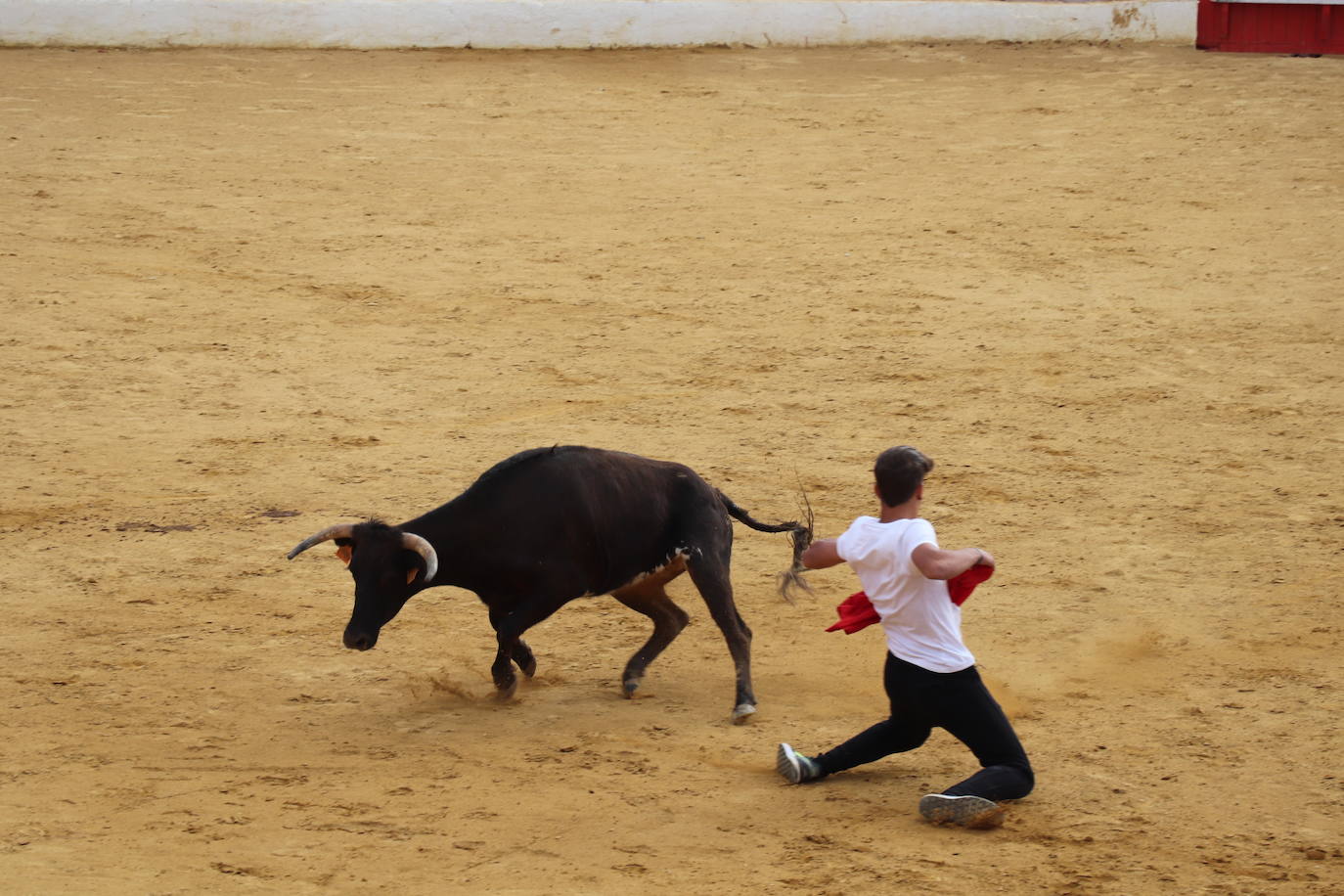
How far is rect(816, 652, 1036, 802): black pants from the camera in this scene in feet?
18.4

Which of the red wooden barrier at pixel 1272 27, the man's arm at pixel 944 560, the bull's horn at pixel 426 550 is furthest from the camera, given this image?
the red wooden barrier at pixel 1272 27

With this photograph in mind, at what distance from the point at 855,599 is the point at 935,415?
4.83 metres

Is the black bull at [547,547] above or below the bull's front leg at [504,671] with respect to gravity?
above

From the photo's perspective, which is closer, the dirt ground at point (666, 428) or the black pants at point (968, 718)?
the black pants at point (968, 718)

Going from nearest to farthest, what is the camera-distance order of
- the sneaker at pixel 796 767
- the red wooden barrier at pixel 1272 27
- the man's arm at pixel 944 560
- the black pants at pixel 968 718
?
1. the man's arm at pixel 944 560
2. the black pants at pixel 968 718
3. the sneaker at pixel 796 767
4. the red wooden barrier at pixel 1272 27

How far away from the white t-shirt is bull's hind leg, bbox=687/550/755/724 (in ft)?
4.13

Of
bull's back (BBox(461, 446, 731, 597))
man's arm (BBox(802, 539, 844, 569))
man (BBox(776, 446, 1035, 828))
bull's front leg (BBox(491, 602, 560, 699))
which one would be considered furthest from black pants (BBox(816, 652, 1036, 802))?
bull's front leg (BBox(491, 602, 560, 699))

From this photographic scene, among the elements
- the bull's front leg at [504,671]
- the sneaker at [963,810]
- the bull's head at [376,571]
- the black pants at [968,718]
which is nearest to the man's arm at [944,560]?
the black pants at [968,718]

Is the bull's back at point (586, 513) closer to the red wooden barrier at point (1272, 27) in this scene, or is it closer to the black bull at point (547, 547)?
the black bull at point (547, 547)

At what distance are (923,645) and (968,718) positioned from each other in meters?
0.28

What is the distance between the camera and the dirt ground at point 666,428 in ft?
19.0

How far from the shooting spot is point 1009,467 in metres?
9.91

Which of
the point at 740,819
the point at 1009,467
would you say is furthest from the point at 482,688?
the point at 1009,467

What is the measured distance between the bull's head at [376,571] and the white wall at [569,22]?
12.0 m
